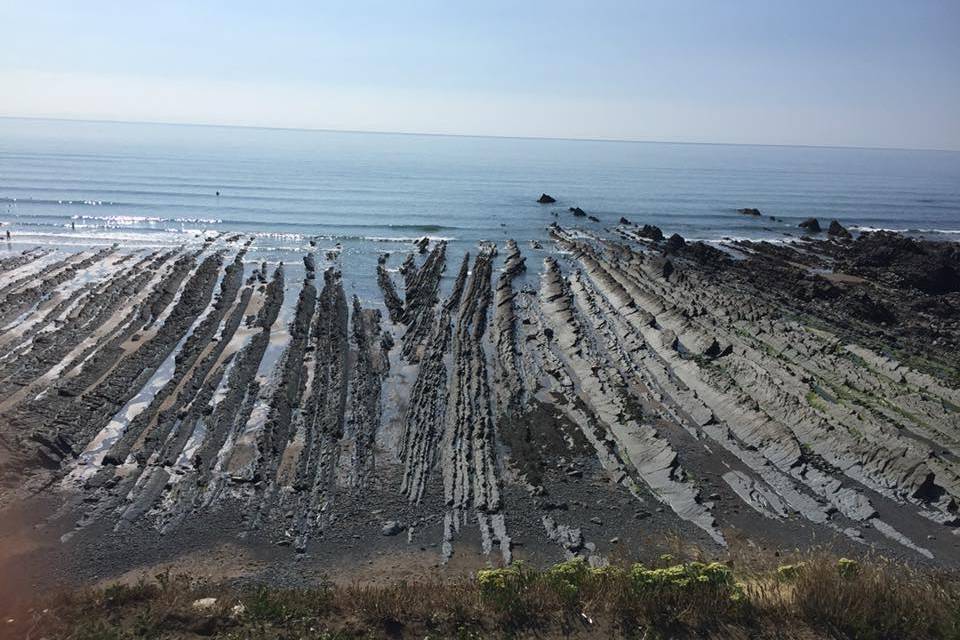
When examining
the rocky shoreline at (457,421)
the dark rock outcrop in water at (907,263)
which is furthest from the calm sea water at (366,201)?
the rocky shoreline at (457,421)

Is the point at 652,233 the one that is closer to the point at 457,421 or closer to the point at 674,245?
the point at 674,245

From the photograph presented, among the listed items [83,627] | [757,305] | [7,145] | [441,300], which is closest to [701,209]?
[757,305]

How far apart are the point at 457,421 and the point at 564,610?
10.9 metres

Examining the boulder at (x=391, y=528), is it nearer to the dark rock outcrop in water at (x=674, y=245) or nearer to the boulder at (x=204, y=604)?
the boulder at (x=204, y=604)

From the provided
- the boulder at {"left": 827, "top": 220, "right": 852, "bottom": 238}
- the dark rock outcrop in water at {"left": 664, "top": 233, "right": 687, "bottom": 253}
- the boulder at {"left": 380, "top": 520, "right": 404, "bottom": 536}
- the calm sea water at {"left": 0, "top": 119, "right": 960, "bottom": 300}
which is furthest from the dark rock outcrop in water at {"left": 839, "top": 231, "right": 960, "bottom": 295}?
the boulder at {"left": 380, "top": 520, "right": 404, "bottom": 536}

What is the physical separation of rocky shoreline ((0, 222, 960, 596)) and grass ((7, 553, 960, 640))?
10.5ft

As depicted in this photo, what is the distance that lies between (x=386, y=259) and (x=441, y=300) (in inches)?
447

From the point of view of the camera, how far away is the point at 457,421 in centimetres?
2164

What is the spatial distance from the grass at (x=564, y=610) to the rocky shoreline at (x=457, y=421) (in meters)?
3.19

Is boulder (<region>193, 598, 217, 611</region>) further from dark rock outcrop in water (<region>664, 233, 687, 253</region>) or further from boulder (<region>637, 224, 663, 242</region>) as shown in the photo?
boulder (<region>637, 224, 663, 242</region>)

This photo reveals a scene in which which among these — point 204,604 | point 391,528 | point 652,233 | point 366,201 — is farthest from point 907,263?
point 366,201

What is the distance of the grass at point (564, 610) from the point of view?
10477mm

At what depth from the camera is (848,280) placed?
43000 millimetres

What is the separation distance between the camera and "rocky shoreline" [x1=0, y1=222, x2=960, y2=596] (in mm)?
16062
